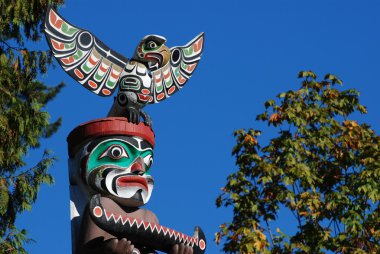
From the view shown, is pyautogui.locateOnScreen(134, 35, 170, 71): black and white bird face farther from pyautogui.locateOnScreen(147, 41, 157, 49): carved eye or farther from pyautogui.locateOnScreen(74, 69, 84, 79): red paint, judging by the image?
pyautogui.locateOnScreen(74, 69, 84, 79): red paint

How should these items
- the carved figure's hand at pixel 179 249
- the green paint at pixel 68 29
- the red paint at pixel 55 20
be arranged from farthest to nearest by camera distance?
the green paint at pixel 68 29
the red paint at pixel 55 20
the carved figure's hand at pixel 179 249

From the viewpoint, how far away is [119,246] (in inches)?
342

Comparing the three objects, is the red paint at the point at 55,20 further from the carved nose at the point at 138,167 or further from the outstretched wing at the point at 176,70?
the carved nose at the point at 138,167

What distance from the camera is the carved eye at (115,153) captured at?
955cm

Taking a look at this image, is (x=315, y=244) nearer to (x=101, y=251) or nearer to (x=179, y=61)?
(x=179, y=61)

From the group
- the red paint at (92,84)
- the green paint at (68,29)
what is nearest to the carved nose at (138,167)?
the red paint at (92,84)

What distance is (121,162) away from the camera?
9594 millimetres

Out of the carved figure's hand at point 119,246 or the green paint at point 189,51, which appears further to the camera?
the green paint at point 189,51

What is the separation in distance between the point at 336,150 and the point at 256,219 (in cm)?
184

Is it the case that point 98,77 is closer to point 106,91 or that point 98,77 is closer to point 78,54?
point 106,91

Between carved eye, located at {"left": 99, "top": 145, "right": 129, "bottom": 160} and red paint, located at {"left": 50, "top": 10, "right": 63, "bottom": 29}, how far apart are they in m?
1.65

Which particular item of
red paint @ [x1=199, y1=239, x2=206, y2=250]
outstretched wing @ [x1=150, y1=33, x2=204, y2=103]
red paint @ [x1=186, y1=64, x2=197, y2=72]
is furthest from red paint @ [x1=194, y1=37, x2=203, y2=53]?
red paint @ [x1=199, y1=239, x2=206, y2=250]

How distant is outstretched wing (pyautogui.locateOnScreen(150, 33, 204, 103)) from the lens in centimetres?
1089

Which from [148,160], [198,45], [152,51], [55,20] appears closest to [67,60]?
[55,20]
